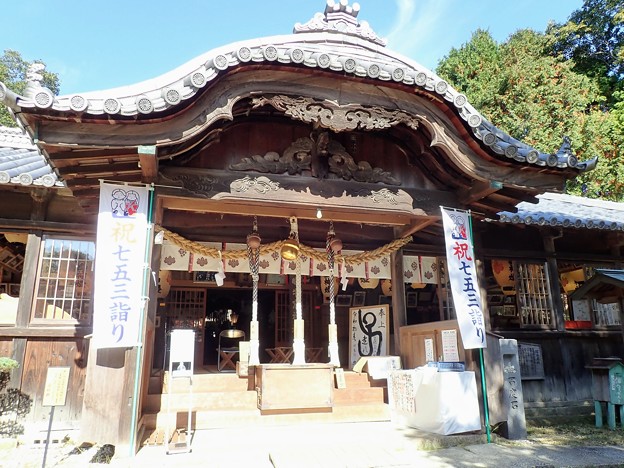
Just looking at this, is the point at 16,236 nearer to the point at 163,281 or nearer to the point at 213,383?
the point at 163,281

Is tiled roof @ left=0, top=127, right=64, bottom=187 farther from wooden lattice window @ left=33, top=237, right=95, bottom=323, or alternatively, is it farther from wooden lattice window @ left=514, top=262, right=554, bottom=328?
wooden lattice window @ left=514, top=262, right=554, bottom=328

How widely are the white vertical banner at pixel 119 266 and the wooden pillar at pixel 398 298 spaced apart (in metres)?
5.09

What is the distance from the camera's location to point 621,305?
801cm

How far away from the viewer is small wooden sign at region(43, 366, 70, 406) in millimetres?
4936

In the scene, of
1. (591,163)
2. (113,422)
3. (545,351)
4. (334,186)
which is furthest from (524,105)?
(113,422)

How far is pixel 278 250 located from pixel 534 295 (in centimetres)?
610

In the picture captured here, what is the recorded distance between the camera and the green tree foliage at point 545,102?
19.3m

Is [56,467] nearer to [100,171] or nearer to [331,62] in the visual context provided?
[100,171]

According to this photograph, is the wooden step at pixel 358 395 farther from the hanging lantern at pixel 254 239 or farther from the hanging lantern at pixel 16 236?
the hanging lantern at pixel 16 236

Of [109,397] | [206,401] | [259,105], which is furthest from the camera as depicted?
[206,401]

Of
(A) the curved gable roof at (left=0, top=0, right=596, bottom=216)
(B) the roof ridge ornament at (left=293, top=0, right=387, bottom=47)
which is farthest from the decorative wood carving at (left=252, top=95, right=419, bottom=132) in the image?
(B) the roof ridge ornament at (left=293, top=0, right=387, bottom=47)

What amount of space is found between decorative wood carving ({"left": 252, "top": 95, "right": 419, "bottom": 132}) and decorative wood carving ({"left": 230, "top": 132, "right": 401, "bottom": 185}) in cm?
57

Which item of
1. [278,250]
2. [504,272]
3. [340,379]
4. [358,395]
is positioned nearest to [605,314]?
[504,272]

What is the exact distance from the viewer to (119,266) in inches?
216
